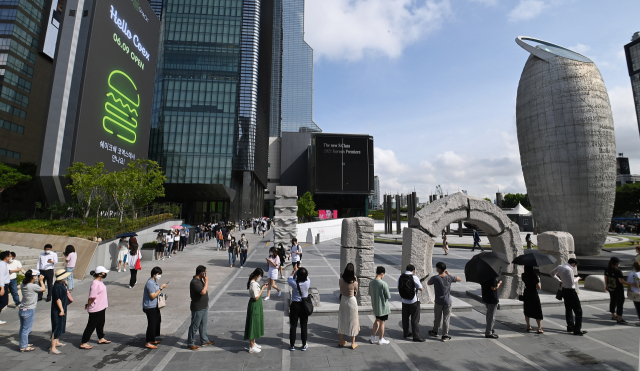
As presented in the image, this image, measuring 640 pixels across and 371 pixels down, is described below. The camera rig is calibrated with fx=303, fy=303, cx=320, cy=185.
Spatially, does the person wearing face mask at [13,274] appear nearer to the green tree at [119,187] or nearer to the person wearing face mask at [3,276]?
the person wearing face mask at [3,276]

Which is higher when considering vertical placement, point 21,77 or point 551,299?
point 21,77

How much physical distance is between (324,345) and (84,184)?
2007 cm

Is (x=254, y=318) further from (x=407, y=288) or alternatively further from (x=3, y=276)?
(x=3, y=276)

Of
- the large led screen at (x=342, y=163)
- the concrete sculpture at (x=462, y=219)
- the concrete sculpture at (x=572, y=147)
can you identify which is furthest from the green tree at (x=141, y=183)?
the large led screen at (x=342, y=163)

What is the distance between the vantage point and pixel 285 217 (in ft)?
56.2

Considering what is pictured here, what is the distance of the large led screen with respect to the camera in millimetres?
69125

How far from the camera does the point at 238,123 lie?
5559 centimetres

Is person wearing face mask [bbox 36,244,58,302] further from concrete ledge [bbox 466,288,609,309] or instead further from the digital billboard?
the digital billboard

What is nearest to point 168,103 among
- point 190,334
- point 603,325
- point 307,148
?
point 307,148

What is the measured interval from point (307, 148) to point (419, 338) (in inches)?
3258

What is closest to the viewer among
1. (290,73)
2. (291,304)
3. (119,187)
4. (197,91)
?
(291,304)

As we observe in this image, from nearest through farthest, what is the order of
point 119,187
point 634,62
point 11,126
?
point 119,187
point 11,126
point 634,62

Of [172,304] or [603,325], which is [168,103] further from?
[603,325]

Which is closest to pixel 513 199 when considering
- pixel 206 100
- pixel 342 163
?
pixel 342 163
